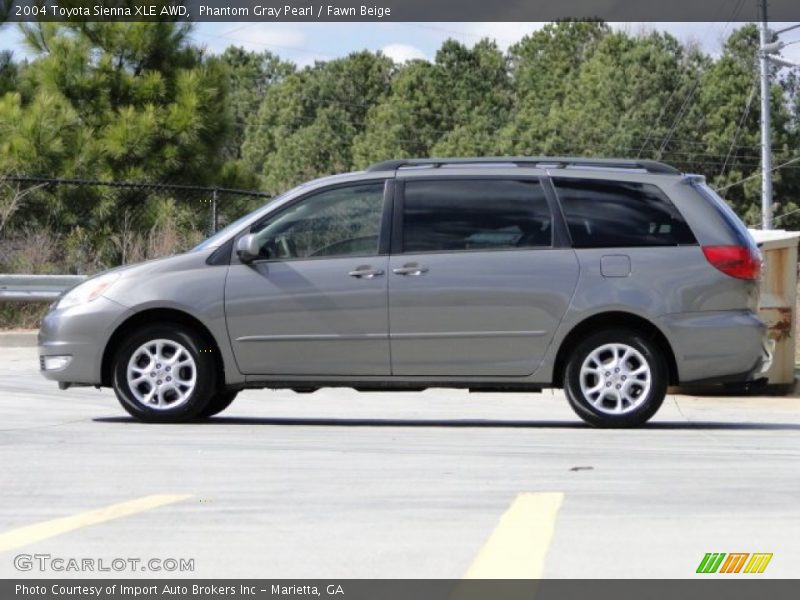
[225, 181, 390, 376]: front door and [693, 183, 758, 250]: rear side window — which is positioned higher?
[693, 183, 758, 250]: rear side window

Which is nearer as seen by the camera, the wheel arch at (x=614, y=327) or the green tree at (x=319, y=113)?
the wheel arch at (x=614, y=327)

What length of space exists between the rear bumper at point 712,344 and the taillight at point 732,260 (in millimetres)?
269

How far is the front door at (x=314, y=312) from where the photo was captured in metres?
11.2

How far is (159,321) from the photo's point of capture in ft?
37.5

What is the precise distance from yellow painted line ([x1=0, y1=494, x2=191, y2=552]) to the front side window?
3.94 metres

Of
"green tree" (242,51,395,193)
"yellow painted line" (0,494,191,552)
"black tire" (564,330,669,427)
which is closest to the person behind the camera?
"yellow painted line" (0,494,191,552)

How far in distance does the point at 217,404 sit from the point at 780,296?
5.23 m

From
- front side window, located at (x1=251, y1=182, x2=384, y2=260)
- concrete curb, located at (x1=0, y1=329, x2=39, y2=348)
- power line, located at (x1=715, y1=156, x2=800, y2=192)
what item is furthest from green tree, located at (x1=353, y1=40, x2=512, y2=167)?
front side window, located at (x1=251, y1=182, x2=384, y2=260)

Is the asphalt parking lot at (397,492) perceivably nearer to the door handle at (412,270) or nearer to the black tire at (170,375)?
the black tire at (170,375)

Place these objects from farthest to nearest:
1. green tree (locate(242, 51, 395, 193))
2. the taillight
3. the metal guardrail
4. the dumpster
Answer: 1. green tree (locate(242, 51, 395, 193))
2. the metal guardrail
3. the dumpster
4. the taillight

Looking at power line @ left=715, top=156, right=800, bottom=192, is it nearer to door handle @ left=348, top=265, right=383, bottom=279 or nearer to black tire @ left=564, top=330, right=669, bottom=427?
black tire @ left=564, top=330, right=669, bottom=427

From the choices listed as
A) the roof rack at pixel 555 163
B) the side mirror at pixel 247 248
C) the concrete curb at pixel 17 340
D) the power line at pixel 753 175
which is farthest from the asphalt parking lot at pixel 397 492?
the power line at pixel 753 175

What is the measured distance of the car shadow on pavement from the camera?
452 inches

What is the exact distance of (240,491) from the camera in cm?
782
